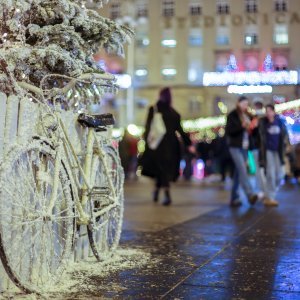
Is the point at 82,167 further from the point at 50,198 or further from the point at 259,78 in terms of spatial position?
the point at 259,78

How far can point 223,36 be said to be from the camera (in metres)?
49.6

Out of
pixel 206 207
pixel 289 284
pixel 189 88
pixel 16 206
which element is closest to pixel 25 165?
pixel 16 206

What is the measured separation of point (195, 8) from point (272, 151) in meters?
43.0

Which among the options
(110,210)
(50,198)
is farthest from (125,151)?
(50,198)

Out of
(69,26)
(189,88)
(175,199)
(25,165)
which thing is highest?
(189,88)

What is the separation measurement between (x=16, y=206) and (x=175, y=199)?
8073mm

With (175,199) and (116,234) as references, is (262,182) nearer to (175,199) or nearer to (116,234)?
(175,199)

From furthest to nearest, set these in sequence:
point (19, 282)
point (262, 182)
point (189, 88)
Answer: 1. point (189, 88)
2. point (262, 182)
3. point (19, 282)

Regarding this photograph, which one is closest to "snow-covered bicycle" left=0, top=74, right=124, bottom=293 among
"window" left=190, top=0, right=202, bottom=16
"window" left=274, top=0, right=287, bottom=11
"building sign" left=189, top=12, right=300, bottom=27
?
"building sign" left=189, top=12, right=300, bottom=27

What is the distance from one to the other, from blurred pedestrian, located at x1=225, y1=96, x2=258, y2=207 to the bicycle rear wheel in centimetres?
502

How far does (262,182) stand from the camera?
10320 millimetres

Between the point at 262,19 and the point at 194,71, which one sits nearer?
the point at 262,19

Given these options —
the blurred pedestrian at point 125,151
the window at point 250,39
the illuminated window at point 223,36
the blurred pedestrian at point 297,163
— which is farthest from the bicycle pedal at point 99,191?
the illuminated window at point 223,36

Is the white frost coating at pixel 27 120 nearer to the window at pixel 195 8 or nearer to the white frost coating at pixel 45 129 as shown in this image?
the white frost coating at pixel 45 129
